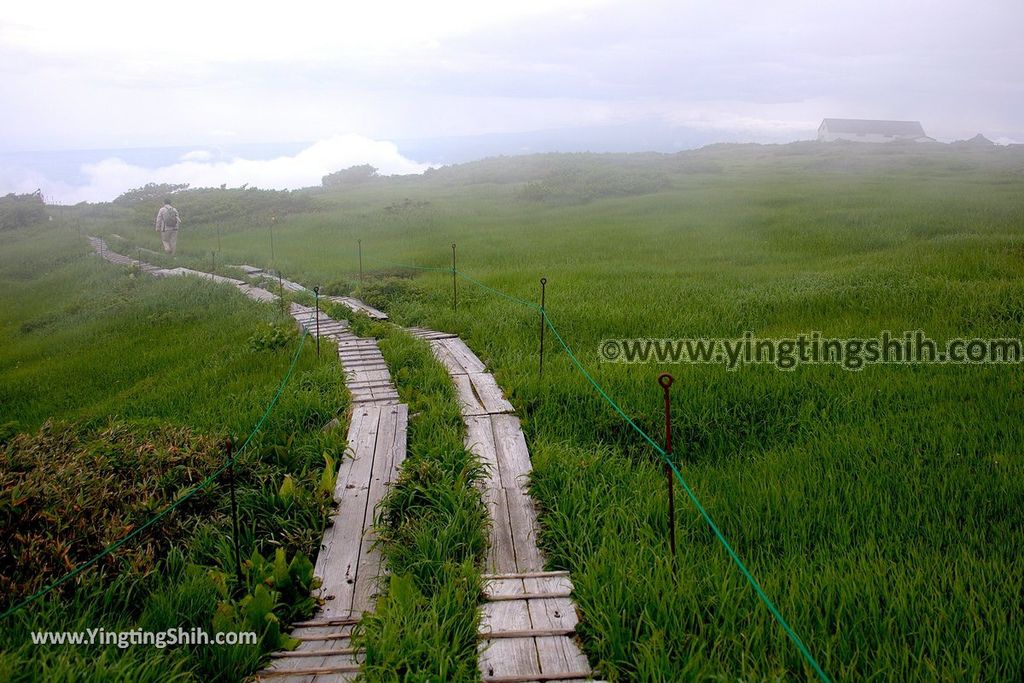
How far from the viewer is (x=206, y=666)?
11.0ft

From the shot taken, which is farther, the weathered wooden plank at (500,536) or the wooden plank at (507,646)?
the weathered wooden plank at (500,536)

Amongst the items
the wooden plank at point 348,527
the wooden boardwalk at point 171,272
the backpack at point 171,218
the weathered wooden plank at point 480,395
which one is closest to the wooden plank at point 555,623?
the wooden plank at point 348,527

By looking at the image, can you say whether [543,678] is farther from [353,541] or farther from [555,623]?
[353,541]

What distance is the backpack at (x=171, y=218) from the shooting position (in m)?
20.5

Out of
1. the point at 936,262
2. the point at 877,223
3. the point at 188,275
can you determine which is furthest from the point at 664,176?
the point at 188,275

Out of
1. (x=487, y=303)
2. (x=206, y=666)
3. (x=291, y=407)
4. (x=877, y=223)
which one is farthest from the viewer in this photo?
(x=877, y=223)

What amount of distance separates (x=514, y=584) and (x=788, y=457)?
3.17 m

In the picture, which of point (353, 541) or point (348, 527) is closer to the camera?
point (353, 541)

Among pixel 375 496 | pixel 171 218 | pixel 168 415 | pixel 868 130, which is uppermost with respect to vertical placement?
pixel 868 130

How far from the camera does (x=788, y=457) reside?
5746 mm

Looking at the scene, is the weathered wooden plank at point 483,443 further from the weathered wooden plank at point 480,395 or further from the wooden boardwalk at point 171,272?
the wooden boardwalk at point 171,272

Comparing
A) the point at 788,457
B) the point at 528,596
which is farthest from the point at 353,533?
the point at 788,457

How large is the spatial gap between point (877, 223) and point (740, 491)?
17.3m

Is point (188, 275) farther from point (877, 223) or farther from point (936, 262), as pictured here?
point (877, 223)
